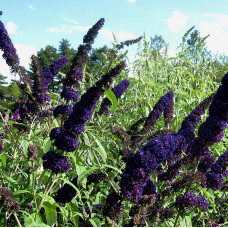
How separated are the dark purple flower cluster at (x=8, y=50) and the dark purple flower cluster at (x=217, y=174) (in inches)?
86.1

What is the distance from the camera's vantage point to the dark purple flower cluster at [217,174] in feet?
7.83

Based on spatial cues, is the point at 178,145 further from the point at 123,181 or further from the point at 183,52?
the point at 183,52

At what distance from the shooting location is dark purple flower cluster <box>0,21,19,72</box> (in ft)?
9.22

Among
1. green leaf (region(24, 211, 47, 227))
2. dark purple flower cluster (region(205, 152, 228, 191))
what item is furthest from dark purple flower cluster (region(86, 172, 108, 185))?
dark purple flower cluster (region(205, 152, 228, 191))

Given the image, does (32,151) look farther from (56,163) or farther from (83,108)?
(83,108)

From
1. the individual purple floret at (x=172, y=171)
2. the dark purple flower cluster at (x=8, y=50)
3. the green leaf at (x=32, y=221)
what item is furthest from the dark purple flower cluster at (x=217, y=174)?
the dark purple flower cluster at (x=8, y=50)

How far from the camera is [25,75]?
2.90 metres

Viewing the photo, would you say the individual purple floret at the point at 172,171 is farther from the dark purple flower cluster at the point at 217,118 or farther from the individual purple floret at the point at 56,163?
the individual purple floret at the point at 56,163

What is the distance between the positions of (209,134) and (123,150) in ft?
2.06

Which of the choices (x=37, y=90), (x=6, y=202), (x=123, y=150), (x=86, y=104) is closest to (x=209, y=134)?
(x=123, y=150)

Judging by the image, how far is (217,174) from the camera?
7.87ft

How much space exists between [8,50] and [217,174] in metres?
2.37

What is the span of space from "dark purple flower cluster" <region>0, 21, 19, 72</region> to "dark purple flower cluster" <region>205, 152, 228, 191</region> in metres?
2.19

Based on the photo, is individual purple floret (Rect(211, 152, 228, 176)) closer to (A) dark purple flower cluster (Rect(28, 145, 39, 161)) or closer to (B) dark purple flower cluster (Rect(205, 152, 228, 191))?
(B) dark purple flower cluster (Rect(205, 152, 228, 191))
